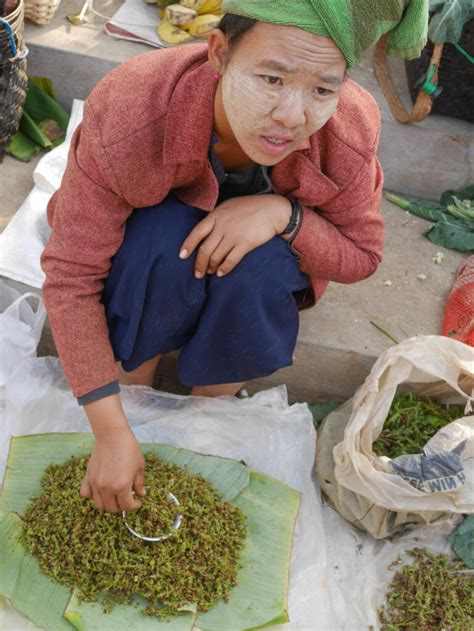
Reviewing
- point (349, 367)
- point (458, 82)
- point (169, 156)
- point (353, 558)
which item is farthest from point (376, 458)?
point (458, 82)

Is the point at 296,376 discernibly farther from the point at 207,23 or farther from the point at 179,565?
the point at 207,23

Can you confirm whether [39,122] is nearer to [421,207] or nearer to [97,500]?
[421,207]

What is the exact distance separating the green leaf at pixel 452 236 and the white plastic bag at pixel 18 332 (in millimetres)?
1335

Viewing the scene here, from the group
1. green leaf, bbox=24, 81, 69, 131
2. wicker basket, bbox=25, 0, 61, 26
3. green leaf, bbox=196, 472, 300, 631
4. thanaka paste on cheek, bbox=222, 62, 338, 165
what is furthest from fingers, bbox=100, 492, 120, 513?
wicker basket, bbox=25, 0, 61, 26

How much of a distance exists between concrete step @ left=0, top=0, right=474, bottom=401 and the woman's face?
2.78 ft

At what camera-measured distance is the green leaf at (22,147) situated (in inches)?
97.3

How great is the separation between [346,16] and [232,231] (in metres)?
0.52

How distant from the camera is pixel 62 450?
1.75 meters

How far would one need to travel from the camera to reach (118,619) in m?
1.51

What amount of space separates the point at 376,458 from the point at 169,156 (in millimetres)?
861

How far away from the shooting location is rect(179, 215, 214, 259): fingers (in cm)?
154

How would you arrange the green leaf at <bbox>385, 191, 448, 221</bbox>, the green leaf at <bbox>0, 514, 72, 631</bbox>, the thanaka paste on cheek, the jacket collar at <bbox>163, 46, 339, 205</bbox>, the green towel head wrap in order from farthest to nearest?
1. the green leaf at <bbox>385, 191, 448, 221</bbox>
2. the green leaf at <bbox>0, 514, 72, 631</bbox>
3. the jacket collar at <bbox>163, 46, 339, 205</bbox>
4. the thanaka paste on cheek
5. the green towel head wrap

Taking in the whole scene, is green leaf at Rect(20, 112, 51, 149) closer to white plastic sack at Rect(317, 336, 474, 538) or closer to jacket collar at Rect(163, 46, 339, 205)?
jacket collar at Rect(163, 46, 339, 205)

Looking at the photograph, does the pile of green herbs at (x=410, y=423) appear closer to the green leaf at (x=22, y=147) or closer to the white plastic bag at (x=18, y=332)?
the white plastic bag at (x=18, y=332)
